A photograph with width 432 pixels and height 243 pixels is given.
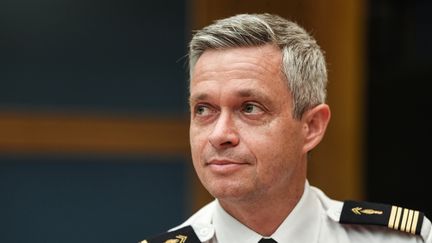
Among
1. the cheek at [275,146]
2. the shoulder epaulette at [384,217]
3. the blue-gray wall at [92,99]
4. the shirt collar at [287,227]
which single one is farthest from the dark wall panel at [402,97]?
the cheek at [275,146]

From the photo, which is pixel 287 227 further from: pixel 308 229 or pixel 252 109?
pixel 252 109

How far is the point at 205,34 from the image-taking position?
5.82ft

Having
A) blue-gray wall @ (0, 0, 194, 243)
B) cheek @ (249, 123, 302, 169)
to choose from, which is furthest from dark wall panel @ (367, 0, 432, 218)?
cheek @ (249, 123, 302, 169)

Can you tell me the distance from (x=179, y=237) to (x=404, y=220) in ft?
1.68

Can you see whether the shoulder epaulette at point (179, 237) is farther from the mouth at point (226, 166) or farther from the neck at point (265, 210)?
the mouth at point (226, 166)

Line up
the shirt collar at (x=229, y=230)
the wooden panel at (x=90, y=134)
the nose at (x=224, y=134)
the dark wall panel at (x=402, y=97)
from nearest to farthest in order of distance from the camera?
1. the nose at (x=224, y=134)
2. the shirt collar at (x=229, y=230)
3. the wooden panel at (x=90, y=134)
4. the dark wall panel at (x=402, y=97)

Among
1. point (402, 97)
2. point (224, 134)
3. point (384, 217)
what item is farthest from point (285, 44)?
point (402, 97)

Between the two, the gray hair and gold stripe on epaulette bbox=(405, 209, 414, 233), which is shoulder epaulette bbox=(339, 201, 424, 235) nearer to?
gold stripe on epaulette bbox=(405, 209, 414, 233)

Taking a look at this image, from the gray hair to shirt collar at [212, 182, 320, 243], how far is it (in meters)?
0.22

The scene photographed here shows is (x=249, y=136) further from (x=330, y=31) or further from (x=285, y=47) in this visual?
(x=330, y=31)

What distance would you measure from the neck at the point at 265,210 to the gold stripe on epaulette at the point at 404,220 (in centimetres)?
24

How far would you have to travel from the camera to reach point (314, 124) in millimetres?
1840

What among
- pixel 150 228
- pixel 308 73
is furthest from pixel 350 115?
pixel 308 73

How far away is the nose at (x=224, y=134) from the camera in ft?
5.49
